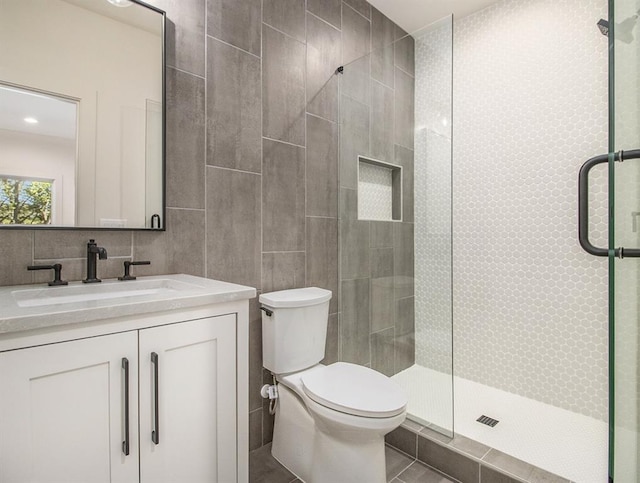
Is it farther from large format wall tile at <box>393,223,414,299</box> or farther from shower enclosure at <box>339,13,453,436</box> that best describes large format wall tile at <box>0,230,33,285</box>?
large format wall tile at <box>393,223,414,299</box>

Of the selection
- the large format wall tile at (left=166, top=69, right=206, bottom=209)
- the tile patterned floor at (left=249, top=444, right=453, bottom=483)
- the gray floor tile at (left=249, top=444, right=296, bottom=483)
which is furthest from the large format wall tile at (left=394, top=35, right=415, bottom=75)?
the gray floor tile at (left=249, top=444, right=296, bottom=483)

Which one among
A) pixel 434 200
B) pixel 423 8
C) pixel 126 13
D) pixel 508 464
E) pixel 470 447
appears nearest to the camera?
pixel 126 13

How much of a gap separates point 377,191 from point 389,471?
149cm

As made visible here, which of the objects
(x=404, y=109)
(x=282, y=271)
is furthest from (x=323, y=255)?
(x=404, y=109)

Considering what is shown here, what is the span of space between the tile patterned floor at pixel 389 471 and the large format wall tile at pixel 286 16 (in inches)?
86.7

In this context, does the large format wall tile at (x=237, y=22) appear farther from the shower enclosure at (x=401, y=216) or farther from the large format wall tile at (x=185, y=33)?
the shower enclosure at (x=401, y=216)

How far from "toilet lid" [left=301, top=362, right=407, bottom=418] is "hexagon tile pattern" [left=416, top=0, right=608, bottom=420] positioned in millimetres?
607

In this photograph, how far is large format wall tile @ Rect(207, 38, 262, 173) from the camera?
1638 millimetres

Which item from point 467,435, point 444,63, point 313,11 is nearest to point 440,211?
point 444,63

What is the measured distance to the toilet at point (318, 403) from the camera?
134cm

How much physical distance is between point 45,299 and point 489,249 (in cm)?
247

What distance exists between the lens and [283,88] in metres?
1.93

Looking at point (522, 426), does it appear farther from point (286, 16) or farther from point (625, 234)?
point (286, 16)

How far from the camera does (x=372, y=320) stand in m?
2.22
